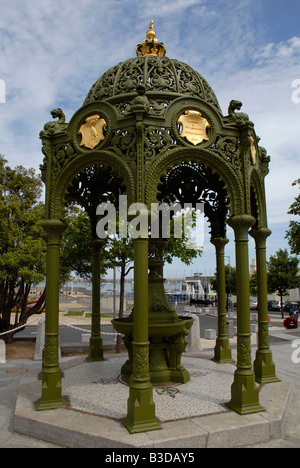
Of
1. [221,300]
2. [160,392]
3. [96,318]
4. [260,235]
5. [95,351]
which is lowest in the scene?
[160,392]

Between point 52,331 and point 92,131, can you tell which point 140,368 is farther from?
point 92,131

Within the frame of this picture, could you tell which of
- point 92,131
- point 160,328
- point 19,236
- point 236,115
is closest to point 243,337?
point 160,328

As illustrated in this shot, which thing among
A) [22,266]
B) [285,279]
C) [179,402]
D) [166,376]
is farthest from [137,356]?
[285,279]

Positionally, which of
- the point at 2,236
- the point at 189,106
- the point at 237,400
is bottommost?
the point at 237,400

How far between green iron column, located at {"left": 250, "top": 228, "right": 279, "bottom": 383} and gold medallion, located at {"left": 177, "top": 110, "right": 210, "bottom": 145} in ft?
8.53

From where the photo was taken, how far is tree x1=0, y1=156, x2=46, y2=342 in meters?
13.6

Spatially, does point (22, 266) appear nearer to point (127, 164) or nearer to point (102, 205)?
point (102, 205)

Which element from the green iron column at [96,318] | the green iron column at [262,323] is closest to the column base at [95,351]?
the green iron column at [96,318]

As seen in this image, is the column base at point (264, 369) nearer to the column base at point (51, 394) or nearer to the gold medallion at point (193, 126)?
the column base at point (51, 394)

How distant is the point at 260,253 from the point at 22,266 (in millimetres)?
9699

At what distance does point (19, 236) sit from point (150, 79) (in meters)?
9.86

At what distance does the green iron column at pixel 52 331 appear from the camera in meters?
5.67

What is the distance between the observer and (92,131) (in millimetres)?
6121
